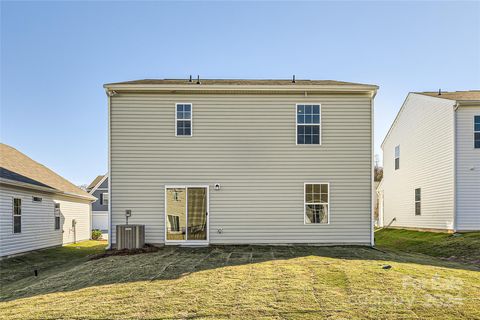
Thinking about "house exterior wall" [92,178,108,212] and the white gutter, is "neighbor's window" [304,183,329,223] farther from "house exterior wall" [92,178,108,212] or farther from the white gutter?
"house exterior wall" [92,178,108,212]

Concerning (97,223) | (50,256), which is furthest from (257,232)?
(97,223)

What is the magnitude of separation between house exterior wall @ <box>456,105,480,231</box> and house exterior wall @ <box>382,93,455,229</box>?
0.86 ft

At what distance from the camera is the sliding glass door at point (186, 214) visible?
431 inches

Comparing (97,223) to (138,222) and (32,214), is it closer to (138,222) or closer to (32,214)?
(32,214)

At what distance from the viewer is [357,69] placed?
1370cm

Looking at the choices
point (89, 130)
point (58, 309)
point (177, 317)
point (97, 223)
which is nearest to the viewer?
point (177, 317)

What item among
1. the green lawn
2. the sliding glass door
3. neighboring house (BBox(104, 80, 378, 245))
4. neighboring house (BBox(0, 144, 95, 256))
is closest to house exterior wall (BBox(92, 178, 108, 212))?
neighboring house (BBox(0, 144, 95, 256))

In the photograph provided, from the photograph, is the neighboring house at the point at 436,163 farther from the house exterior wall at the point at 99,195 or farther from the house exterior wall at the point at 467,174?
the house exterior wall at the point at 99,195

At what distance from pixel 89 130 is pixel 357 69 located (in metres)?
17.5

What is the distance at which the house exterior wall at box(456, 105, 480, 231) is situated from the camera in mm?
13141

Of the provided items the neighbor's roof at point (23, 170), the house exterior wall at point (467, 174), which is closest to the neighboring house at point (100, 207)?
the neighbor's roof at point (23, 170)

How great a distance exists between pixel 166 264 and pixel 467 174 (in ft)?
40.8

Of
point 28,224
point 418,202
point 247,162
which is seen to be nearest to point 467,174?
point 418,202

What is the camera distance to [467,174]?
1325 cm
